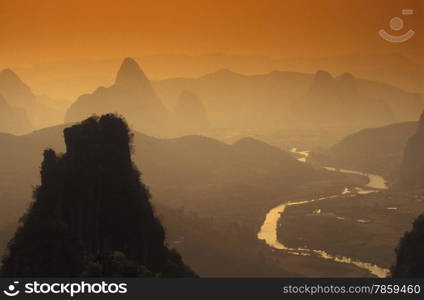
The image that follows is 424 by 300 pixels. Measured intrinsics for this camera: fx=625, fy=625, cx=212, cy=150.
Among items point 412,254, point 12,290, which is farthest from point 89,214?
point 412,254

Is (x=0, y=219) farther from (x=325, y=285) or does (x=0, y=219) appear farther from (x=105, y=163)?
(x=325, y=285)

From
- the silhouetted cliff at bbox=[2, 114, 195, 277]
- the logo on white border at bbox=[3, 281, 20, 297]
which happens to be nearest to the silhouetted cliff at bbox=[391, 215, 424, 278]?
the silhouetted cliff at bbox=[2, 114, 195, 277]

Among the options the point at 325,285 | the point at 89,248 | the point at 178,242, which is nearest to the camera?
the point at 325,285

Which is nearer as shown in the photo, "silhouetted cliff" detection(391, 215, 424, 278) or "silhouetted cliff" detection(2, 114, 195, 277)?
"silhouetted cliff" detection(2, 114, 195, 277)

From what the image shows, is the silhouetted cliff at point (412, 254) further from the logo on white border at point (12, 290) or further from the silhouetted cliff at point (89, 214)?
the logo on white border at point (12, 290)


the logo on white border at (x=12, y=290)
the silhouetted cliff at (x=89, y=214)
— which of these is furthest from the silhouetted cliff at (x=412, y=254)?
the logo on white border at (x=12, y=290)

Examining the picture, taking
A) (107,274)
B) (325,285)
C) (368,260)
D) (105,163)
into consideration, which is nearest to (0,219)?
(368,260)

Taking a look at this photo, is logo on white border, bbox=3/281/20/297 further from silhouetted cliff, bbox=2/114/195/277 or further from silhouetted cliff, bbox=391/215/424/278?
silhouetted cliff, bbox=391/215/424/278

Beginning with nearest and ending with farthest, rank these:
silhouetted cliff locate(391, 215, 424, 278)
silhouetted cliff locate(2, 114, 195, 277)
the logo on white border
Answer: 1. the logo on white border
2. silhouetted cliff locate(2, 114, 195, 277)
3. silhouetted cliff locate(391, 215, 424, 278)
